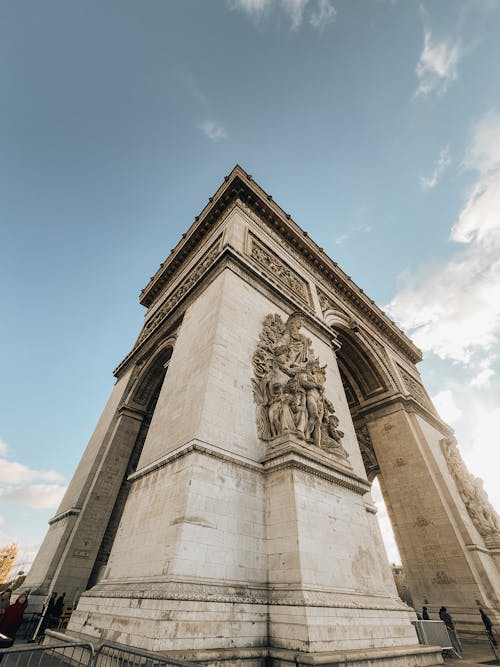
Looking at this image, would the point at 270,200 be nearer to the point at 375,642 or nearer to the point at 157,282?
the point at 157,282

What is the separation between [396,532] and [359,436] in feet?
14.9

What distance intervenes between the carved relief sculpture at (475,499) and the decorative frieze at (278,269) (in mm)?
8340

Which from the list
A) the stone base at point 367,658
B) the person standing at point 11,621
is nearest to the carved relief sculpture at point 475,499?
the stone base at point 367,658

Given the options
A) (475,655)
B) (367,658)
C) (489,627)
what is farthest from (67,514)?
(489,627)

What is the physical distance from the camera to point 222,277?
8.48 meters

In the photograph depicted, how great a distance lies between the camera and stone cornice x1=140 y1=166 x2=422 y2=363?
12.3 m

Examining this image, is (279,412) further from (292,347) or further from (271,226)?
(271,226)

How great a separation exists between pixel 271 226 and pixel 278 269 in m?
2.47

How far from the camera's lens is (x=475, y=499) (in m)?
11.4

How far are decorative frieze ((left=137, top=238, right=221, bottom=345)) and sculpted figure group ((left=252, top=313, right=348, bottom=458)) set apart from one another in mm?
3978

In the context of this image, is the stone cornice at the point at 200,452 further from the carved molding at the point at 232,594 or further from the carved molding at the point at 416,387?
the carved molding at the point at 416,387

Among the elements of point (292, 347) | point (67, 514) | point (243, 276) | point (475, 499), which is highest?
point (243, 276)

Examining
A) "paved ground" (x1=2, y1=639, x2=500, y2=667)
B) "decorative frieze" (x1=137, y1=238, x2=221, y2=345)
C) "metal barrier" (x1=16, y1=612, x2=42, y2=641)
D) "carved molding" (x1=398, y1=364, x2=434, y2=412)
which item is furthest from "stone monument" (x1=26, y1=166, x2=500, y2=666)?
"carved molding" (x1=398, y1=364, x2=434, y2=412)

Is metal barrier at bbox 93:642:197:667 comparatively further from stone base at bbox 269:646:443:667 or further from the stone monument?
stone base at bbox 269:646:443:667
